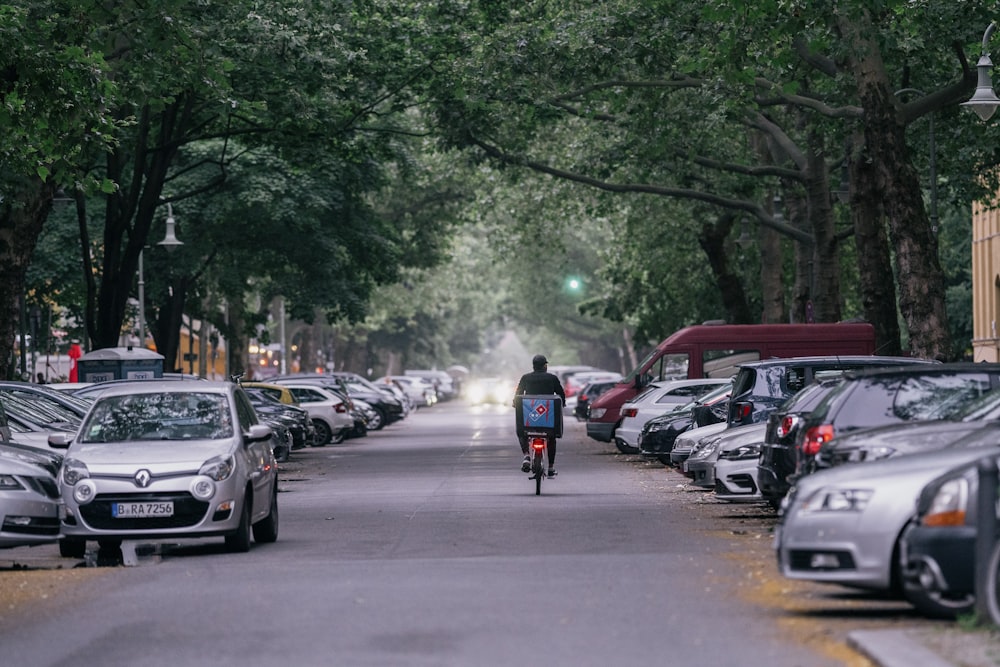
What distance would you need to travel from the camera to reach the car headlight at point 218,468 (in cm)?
1645

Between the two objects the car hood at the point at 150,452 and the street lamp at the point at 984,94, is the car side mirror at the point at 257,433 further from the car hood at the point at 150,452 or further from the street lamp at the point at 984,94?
the street lamp at the point at 984,94

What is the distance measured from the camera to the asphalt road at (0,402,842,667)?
33.8 feet

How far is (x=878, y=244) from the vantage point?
3105 cm

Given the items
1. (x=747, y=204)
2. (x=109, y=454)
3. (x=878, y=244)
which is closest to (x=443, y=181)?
(x=747, y=204)

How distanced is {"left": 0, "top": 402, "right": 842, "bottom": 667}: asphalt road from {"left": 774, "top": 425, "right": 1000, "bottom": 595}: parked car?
0.46 meters

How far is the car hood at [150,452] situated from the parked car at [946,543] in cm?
740

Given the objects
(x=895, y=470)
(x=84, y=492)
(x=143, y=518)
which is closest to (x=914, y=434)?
(x=895, y=470)

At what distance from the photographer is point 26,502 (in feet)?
53.8

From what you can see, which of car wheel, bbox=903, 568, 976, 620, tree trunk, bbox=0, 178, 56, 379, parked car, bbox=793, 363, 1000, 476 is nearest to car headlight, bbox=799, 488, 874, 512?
car wheel, bbox=903, 568, 976, 620

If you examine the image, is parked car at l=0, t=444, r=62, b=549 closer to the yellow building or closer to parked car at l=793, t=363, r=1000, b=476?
parked car at l=793, t=363, r=1000, b=476

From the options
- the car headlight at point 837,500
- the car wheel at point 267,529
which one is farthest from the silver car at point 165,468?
the car headlight at point 837,500

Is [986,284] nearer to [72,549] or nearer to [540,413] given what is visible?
[540,413]

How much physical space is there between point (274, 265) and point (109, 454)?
3557 centimetres

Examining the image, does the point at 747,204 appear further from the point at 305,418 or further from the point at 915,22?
the point at 915,22
